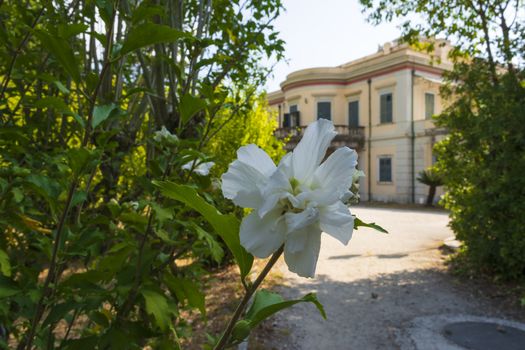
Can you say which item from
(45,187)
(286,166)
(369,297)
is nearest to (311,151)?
(286,166)

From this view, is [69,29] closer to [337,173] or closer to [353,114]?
[337,173]

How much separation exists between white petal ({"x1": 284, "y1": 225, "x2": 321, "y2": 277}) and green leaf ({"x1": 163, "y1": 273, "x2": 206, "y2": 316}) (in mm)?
899

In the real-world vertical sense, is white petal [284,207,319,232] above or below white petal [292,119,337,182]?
below

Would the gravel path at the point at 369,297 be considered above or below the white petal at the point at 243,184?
below

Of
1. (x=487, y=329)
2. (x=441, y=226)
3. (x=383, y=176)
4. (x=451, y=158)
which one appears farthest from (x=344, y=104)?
(x=487, y=329)

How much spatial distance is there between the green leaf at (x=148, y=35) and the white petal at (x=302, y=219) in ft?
2.00

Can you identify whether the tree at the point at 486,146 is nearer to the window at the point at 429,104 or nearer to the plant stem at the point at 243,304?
the plant stem at the point at 243,304

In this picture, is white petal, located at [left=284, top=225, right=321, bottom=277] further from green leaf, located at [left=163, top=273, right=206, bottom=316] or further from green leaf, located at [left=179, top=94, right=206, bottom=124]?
green leaf, located at [left=163, top=273, right=206, bottom=316]

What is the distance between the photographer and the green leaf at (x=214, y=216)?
0.69m

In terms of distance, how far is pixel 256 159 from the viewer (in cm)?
69

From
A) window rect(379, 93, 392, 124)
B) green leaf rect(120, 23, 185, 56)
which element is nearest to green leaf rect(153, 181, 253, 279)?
green leaf rect(120, 23, 185, 56)

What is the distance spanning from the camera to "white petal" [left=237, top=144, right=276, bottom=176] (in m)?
0.68

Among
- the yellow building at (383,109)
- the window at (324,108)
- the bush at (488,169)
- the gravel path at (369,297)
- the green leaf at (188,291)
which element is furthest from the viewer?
the window at (324,108)

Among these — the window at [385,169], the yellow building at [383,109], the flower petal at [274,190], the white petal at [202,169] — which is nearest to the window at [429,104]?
the yellow building at [383,109]
